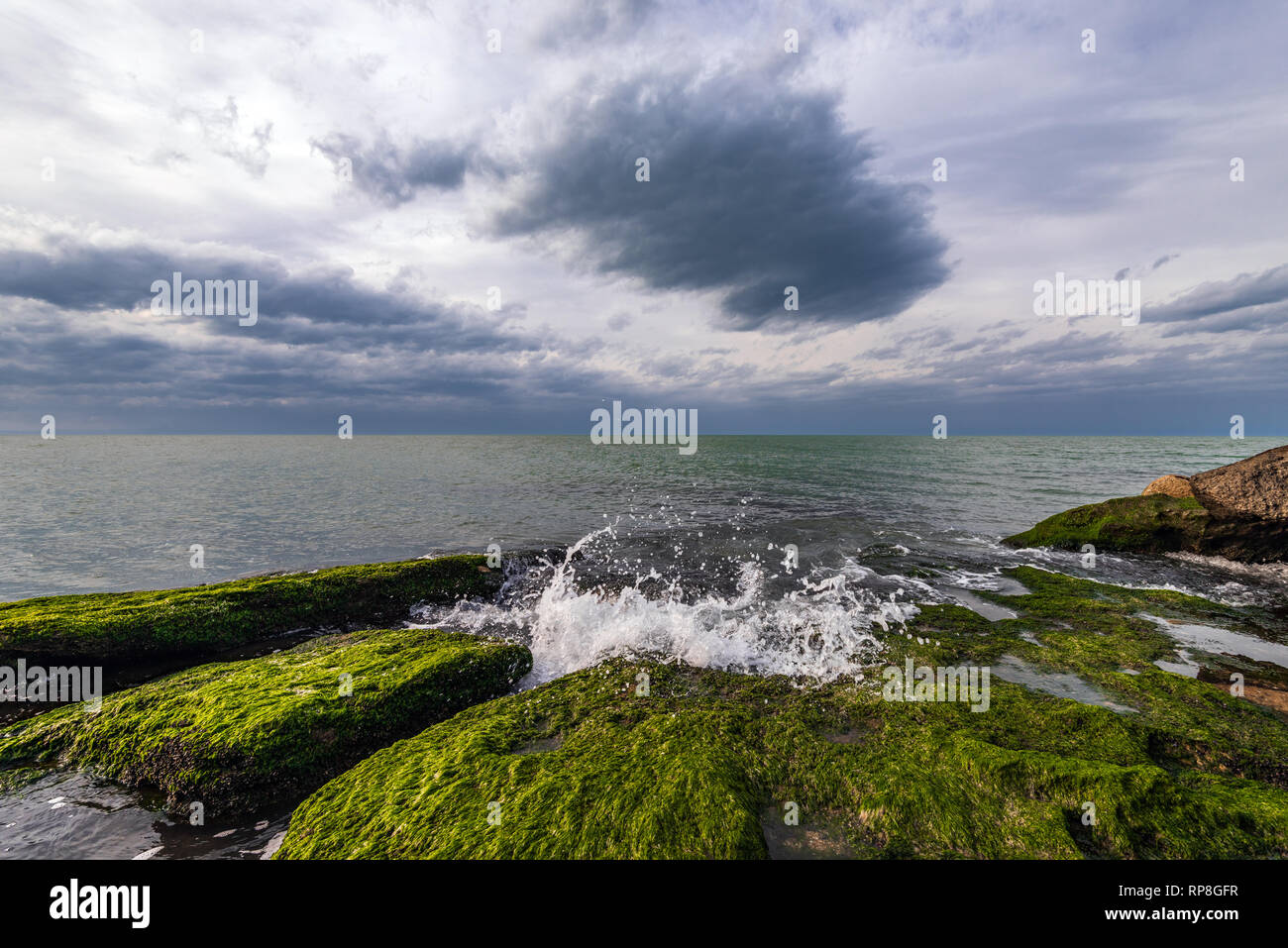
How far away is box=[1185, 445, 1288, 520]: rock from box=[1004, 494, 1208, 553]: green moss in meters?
0.55

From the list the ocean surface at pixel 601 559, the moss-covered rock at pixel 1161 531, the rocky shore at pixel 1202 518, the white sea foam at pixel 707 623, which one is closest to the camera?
the ocean surface at pixel 601 559

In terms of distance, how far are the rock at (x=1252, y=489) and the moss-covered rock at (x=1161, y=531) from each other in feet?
0.98

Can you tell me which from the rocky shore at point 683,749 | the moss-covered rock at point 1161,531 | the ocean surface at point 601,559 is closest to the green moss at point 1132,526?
the moss-covered rock at point 1161,531

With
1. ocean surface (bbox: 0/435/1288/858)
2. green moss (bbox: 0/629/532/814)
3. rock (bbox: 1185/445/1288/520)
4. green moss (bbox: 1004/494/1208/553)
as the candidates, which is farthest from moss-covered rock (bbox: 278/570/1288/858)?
rock (bbox: 1185/445/1288/520)

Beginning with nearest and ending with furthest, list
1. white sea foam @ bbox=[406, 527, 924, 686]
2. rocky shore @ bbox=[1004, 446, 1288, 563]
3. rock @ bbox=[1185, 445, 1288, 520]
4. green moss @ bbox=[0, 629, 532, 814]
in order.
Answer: green moss @ bbox=[0, 629, 532, 814]
white sea foam @ bbox=[406, 527, 924, 686]
rock @ bbox=[1185, 445, 1288, 520]
rocky shore @ bbox=[1004, 446, 1288, 563]

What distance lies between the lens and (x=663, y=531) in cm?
2336

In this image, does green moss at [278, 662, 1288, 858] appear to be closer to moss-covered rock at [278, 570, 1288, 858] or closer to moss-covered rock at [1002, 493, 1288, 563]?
moss-covered rock at [278, 570, 1288, 858]

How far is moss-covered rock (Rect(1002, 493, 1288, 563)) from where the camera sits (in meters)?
16.5

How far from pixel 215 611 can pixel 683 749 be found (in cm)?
1109

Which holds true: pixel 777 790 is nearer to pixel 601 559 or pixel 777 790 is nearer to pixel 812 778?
pixel 812 778

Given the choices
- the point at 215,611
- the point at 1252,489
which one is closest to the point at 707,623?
the point at 215,611

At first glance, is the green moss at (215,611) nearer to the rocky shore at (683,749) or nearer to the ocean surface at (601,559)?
the rocky shore at (683,749)

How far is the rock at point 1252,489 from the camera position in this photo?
1590cm
